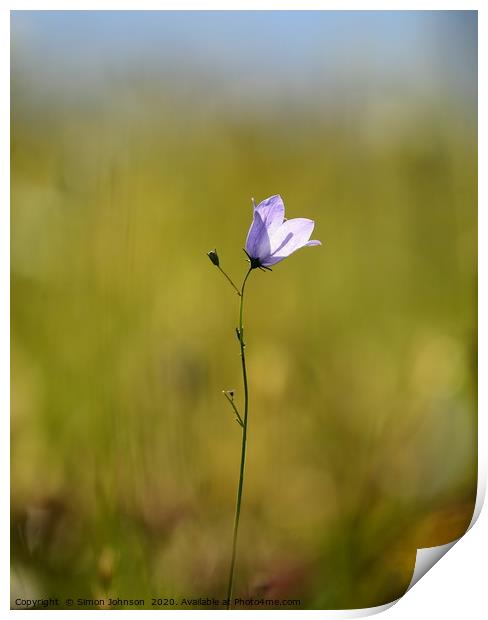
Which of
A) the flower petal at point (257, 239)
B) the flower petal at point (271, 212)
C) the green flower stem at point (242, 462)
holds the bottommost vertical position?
the green flower stem at point (242, 462)

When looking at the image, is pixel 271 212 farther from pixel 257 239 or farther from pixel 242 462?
pixel 242 462

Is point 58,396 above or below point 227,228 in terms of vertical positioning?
below

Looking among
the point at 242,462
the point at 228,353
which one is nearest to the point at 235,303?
the point at 228,353

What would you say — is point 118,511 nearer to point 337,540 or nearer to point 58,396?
point 58,396

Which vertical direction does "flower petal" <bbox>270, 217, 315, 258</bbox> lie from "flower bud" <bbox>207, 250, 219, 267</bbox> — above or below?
above

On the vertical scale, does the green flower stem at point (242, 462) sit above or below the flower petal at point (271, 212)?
below

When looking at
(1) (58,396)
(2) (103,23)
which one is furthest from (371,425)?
(2) (103,23)
